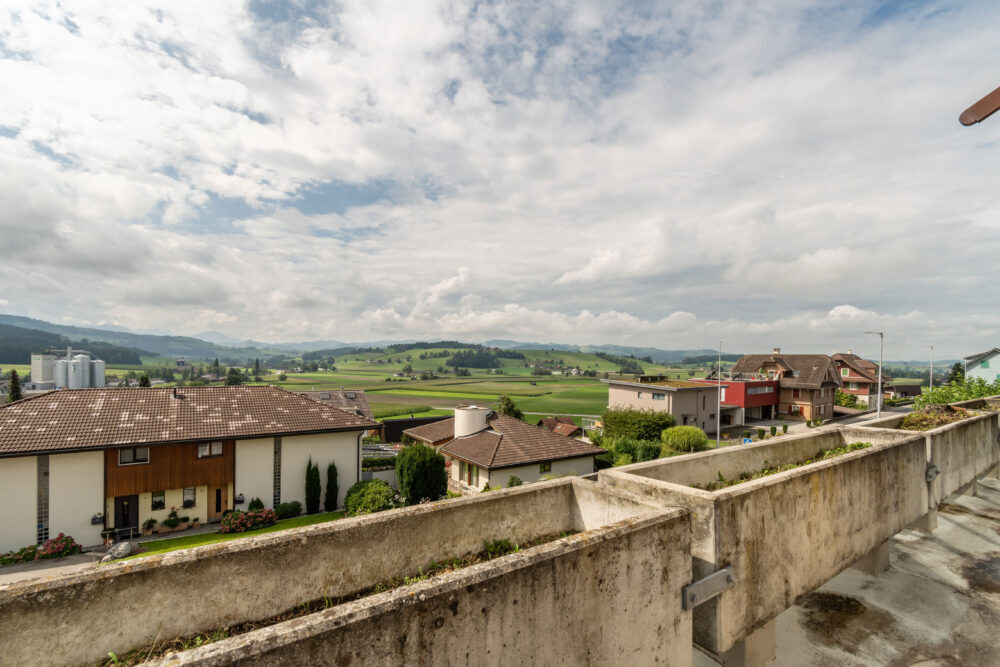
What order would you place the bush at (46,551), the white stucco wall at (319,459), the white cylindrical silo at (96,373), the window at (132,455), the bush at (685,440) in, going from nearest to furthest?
1. the bush at (46,551)
2. the window at (132,455)
3. the white stucco wall at (319,459)
4. the bush at (685,440)
5. the white cylindrical silo at (96,373)

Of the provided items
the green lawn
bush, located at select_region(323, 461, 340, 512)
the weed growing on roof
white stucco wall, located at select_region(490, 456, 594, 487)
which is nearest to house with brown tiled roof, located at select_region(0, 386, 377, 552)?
bush, located at select_region(323, 461, 340, 512)

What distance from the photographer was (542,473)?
26562 millimetres

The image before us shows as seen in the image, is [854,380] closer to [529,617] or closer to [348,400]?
[348,400]

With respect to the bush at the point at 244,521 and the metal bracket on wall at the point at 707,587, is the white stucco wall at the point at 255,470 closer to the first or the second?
the bush at the point at 244,521

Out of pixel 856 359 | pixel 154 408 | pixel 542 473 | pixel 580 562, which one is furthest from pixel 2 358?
pixel 856 359

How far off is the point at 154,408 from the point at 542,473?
22567 millimetres

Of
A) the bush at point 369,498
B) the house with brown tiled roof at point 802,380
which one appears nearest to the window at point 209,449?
the bush at point 369,498

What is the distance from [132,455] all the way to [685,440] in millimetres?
38273

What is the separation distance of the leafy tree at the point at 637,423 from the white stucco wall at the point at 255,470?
31575mm

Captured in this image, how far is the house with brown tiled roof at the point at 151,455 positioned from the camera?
63.9 feet

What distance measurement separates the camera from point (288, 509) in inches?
931

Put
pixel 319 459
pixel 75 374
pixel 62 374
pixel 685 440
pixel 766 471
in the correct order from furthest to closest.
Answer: pixel 75 374
pixel 62 374
pixel 685 440
pixel 319 459
pixel 766 471

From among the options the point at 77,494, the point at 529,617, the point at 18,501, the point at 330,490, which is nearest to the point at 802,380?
the point at 330,490

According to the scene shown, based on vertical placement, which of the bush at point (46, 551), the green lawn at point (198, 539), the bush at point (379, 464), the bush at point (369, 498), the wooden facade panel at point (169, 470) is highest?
the wooden facade panel at point (169, 470)
